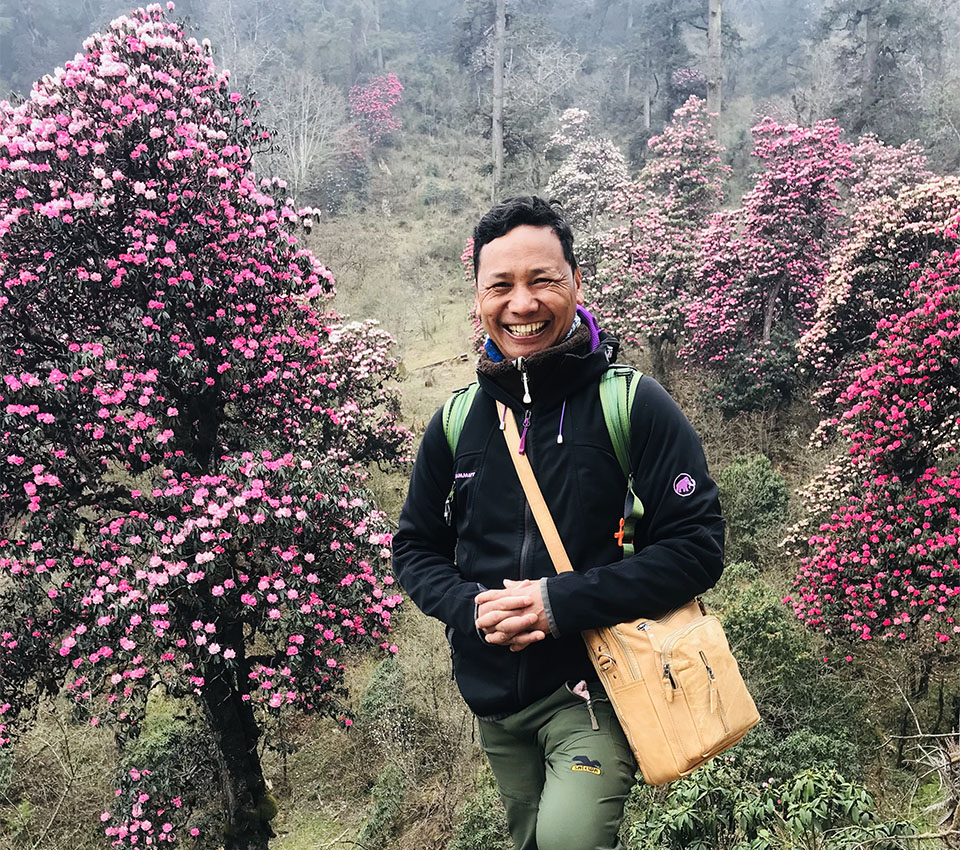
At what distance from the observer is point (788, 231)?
1064 cm

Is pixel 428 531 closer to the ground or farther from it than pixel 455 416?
closer to the ground

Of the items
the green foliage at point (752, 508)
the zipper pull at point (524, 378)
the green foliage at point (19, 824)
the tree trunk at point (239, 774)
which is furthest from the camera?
the green foliage at point (752, 508)

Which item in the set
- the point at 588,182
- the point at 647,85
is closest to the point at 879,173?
the point at 588,182

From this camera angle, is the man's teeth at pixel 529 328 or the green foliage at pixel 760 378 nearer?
the man's teeth at pixel 529 328

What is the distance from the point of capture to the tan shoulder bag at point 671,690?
4.75ft

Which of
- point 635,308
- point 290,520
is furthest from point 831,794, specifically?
point 635,308

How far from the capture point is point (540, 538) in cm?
164

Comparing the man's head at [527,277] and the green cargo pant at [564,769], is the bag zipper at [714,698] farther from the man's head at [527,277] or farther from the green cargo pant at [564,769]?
the man's head at [527,277]

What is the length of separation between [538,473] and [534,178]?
21.4 m

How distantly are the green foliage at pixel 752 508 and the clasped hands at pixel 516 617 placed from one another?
716 centimetres

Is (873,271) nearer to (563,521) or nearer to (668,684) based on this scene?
(563,521)

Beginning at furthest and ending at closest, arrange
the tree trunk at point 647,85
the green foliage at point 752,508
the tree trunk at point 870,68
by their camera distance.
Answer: the tree trunk at point 647,85, the tree trunk at point 870,68, the green foliage at point 752,508

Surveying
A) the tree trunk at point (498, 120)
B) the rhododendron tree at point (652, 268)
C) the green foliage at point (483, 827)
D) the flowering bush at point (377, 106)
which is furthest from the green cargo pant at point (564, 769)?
the flowering bush at point (377, 106)

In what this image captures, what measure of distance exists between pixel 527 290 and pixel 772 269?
997cm
